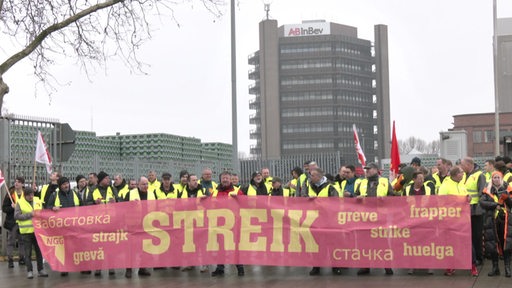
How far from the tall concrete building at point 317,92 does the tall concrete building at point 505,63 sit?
179ft

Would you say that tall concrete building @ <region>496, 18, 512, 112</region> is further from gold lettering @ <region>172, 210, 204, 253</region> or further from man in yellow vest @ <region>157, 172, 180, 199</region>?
gold lettering @ <region>172, 210, 204, 253</region>

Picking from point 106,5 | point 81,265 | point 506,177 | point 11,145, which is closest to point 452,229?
point 506,177

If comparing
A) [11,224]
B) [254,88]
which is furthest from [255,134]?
[11,224]

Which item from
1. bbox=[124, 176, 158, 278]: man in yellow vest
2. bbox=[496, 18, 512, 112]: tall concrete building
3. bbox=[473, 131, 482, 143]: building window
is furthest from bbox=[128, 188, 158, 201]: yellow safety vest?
bbox=[473, 131, 482, 143]: building window

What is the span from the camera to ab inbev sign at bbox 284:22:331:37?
506 feet

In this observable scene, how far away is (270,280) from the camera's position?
12617mm

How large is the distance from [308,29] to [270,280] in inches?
5720

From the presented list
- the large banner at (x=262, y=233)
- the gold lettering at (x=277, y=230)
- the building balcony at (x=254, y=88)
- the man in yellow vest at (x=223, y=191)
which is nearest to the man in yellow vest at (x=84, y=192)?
the large banner at (x=262, y=233)

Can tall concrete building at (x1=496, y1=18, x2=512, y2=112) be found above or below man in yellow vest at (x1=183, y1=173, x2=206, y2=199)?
above

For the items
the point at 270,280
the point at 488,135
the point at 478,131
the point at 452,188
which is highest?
the point at 478,131

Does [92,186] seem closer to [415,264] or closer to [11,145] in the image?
[11,145]

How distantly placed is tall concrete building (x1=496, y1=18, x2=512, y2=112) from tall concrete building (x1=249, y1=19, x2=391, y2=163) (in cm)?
5443

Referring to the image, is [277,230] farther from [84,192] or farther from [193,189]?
[84,192]

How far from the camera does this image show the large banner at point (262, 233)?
496 inches
